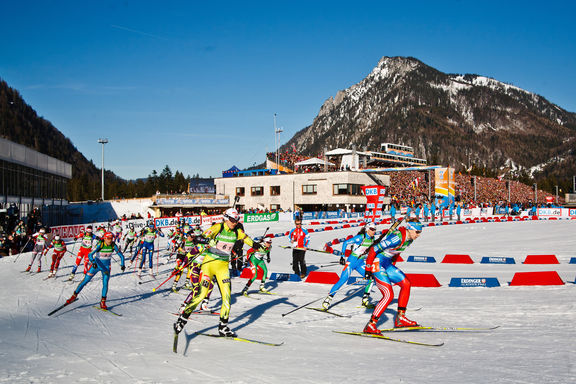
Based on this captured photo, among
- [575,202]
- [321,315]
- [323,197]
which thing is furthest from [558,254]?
[575,202]

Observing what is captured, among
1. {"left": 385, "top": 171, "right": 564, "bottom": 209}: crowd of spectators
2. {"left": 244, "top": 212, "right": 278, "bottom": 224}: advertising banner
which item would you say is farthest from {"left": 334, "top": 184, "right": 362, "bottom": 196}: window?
{"left": 244, "top": 212, "right": 278, "bottom": 224}: advertising banner

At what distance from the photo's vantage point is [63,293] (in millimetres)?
14500

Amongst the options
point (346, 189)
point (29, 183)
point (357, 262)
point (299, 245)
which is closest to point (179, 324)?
point (357, 262)

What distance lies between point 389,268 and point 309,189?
2243 inches

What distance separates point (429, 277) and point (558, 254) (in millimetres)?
10182

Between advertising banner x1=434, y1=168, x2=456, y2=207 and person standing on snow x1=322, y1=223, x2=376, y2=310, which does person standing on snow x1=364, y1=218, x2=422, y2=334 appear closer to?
person standing on snow x1=322, y1=223, x2=376, y2=310

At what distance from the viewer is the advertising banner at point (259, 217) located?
4639 centimetres

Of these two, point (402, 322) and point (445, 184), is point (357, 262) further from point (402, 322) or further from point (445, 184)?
point (445, 184)

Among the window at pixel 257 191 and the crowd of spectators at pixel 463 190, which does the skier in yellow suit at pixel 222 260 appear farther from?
the window at pixel 257 191

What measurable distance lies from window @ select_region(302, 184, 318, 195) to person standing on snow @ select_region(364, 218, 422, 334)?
5623cm

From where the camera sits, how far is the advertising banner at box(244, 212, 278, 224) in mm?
46391

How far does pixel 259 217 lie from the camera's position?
47250mm

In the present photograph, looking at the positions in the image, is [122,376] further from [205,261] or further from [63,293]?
[63,293]

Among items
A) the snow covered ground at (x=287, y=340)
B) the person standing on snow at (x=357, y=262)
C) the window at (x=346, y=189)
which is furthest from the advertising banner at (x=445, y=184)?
the person standing on snow at (x=357, y=262)
